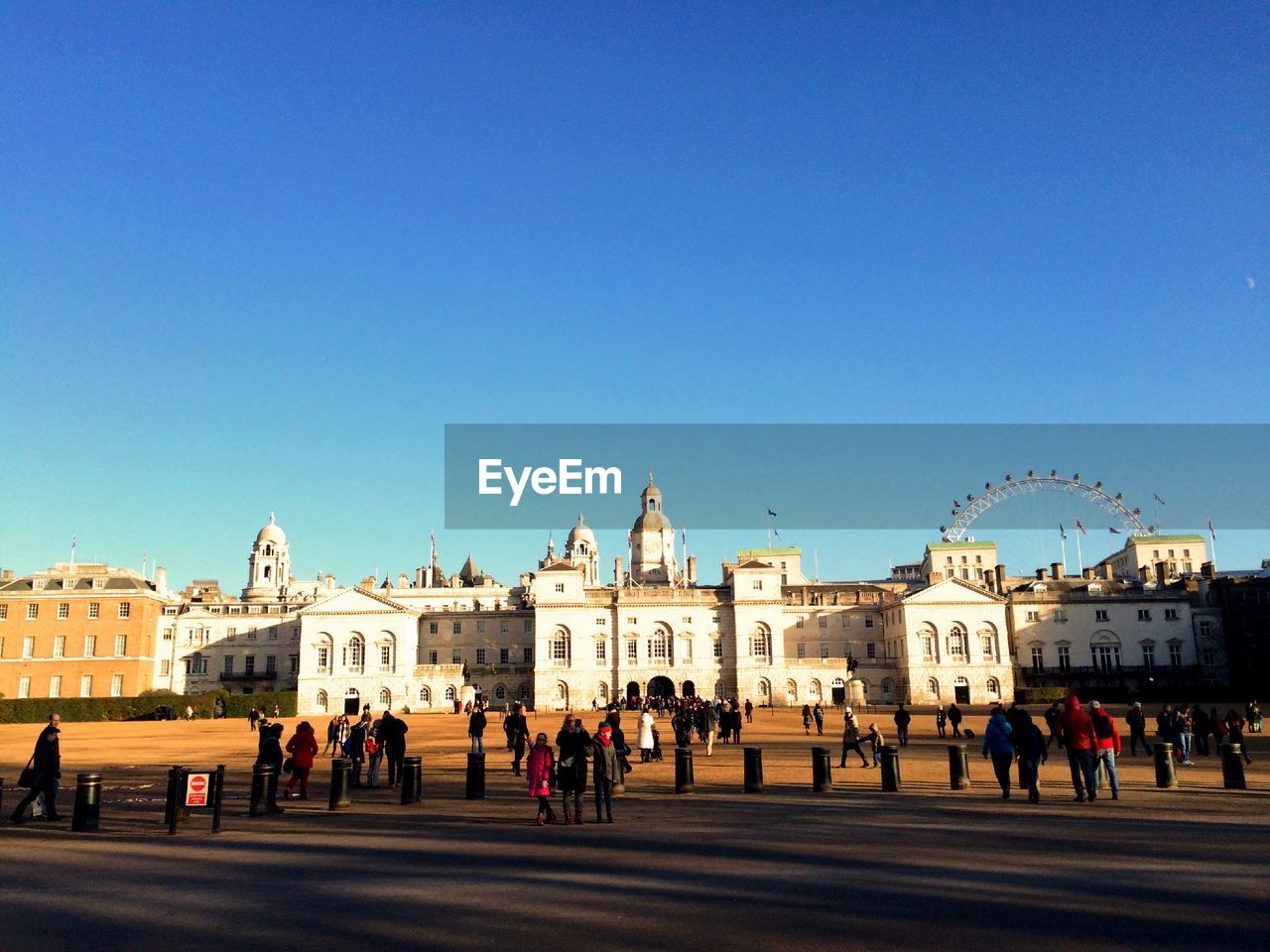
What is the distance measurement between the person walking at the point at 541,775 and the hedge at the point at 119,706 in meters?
61.3

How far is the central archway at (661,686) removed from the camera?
79.9m

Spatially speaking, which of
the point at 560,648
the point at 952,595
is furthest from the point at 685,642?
the point at 952,595

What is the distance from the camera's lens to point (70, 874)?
39.0 feet

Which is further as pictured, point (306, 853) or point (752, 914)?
point (306, 853)

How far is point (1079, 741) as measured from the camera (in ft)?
56.5

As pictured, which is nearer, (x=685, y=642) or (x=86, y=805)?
(x=86, y=805)

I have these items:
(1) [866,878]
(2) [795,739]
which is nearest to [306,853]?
(1) [866,878]

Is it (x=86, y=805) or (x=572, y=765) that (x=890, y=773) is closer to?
(x=572, y=765)

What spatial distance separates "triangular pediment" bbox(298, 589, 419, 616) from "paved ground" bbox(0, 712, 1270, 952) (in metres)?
63.1

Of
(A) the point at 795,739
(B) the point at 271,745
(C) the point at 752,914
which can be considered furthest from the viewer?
(A) the point at 795,739

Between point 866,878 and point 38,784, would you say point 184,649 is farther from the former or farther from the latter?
point 866,878

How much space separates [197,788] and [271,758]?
2.91 m

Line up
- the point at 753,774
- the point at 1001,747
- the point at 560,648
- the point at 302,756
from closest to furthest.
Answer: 1. the point at 1001,747
2. the point at 302,756
3. the point at 753,774
4. the point at 560,648

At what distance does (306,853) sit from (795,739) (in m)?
28.7
